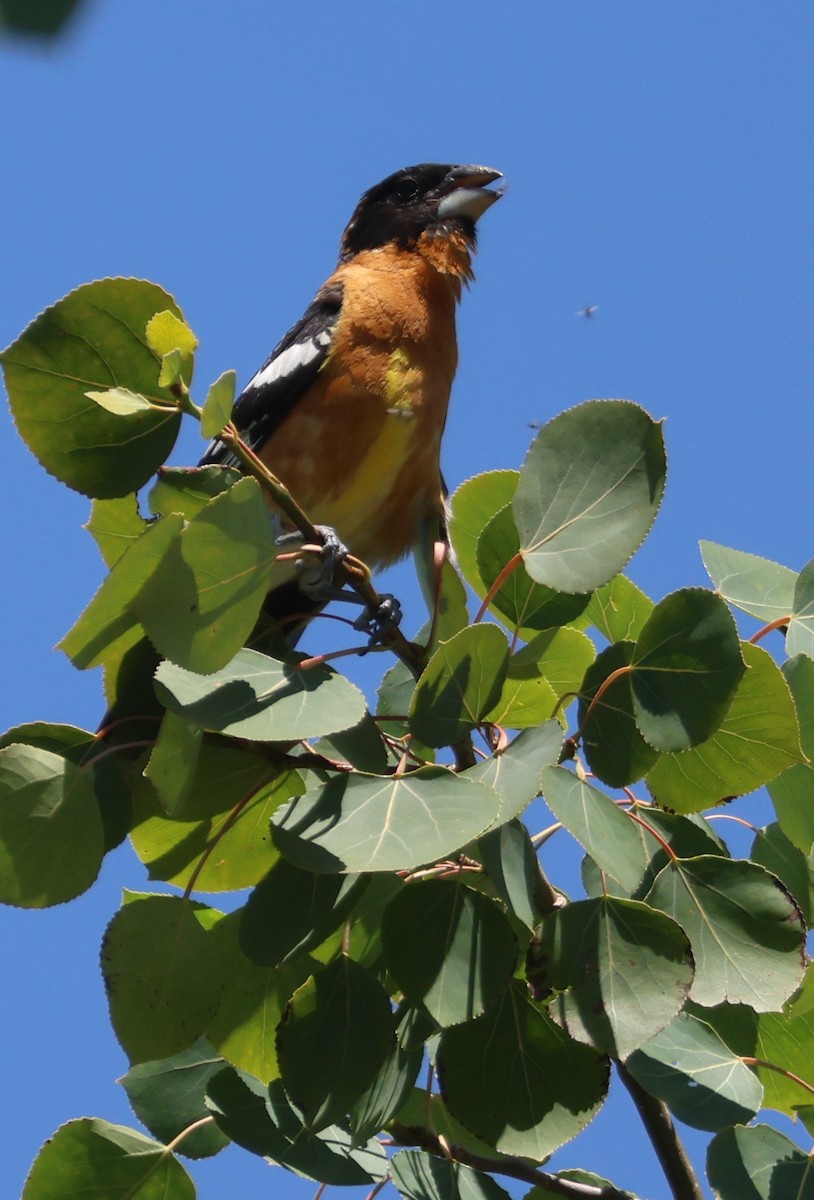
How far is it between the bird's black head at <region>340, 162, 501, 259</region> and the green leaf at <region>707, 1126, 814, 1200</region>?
3434 mm

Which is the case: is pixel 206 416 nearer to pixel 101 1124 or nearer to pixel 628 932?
pixel 628 932

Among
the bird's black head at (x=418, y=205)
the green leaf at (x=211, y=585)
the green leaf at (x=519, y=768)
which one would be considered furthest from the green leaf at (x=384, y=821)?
the bird's black head at (x=418, y=205)

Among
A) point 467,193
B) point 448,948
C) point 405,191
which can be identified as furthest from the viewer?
point 405,191

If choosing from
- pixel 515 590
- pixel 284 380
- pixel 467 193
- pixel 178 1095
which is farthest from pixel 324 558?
pixel 467 193

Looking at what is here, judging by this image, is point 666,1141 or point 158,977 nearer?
point 158,977

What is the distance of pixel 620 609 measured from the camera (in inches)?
105

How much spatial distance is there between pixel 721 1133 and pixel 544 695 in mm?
823

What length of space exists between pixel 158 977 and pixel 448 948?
1.58 feet

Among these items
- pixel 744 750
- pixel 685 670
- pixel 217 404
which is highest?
pixel 217 404

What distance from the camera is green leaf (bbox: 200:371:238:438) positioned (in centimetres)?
194

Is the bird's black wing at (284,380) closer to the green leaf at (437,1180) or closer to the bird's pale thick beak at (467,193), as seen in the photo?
the bird's pale thick beak at (467,193)

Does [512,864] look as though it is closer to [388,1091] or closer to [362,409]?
[388,1091]

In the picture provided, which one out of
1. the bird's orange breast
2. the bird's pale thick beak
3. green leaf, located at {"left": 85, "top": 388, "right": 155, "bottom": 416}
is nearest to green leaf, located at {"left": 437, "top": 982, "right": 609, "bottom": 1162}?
green leaf, located at {"left": 85, "top": 388, "right": 155, "bottom": 416}

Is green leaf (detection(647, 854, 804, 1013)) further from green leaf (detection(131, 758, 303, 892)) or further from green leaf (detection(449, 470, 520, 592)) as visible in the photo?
green leaf (detection(449, 470, 520, 592))
